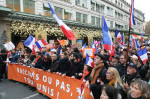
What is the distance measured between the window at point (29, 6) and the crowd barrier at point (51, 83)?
38.6ft

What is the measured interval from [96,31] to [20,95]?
65.3 feet

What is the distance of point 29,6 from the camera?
1714 centimetres

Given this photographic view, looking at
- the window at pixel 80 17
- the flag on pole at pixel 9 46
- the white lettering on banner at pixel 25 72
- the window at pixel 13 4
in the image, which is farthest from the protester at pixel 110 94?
the window at pixel 80 17

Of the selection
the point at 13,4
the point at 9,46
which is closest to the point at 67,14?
the point at 13,4

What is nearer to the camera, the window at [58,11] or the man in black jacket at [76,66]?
the man in black jacket at [76,66]

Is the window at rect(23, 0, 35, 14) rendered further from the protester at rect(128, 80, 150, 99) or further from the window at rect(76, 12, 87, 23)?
the protester at rect(128, 80, 150, 99)

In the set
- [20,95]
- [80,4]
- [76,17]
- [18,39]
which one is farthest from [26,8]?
[20,95]

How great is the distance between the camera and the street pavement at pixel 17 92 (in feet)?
17.4

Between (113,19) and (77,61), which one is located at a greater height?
(113,19)

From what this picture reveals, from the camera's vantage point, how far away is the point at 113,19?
125ft

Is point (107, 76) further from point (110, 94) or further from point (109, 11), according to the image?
point (109, 11)

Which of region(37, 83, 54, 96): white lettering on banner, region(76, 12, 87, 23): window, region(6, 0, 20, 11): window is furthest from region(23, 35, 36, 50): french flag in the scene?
region(76, 12, 87, 23): window

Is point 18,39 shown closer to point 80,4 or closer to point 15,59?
point 15,59

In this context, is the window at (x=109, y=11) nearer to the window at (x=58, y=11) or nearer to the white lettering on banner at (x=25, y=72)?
the window at (x=58, y=11)
